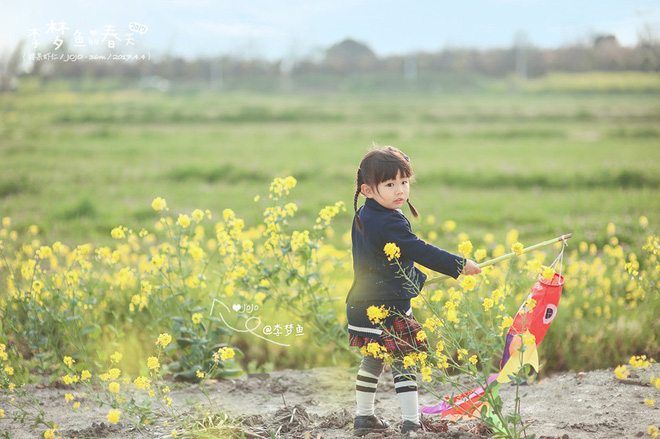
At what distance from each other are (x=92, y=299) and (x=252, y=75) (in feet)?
96.3

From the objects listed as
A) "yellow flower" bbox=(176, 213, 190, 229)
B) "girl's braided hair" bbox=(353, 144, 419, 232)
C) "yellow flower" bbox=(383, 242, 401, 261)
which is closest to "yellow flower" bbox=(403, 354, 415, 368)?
"yellow flower" bbox=(383, 242, 401, 261)

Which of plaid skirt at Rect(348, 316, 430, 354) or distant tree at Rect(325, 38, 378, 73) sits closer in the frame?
plaid skirt at Rect(348, 316, 430, 354)

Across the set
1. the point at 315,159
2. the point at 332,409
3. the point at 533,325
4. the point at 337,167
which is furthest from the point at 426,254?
the point at 315,159

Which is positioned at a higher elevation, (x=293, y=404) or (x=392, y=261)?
(x=392, y=261)

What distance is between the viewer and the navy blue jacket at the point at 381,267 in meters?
2.83

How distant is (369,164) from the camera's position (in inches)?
114

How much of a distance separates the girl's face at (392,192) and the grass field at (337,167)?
3.39 feet

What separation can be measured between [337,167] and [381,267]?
9.39 m

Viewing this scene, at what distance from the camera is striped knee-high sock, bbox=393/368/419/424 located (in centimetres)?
287

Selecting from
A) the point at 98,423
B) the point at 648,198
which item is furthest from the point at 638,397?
the point at 648,198

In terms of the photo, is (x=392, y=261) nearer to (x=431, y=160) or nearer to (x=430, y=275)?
(x=430, y=275)

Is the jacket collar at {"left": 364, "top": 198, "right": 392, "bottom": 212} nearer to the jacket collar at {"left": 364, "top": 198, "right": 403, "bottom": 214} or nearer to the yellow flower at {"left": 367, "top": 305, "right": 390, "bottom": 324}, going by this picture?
the jacket collar at {"left": 364, "top": 198, "right": 403, "bottom": 214}

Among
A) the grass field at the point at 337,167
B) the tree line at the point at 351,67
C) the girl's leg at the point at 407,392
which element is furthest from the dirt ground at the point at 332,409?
the tree line at the point at 351,67

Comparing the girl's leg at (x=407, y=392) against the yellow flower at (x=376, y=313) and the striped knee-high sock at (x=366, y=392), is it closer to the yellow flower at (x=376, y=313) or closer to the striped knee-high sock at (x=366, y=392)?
the striped knee-high sock at (x=366, y=392)
